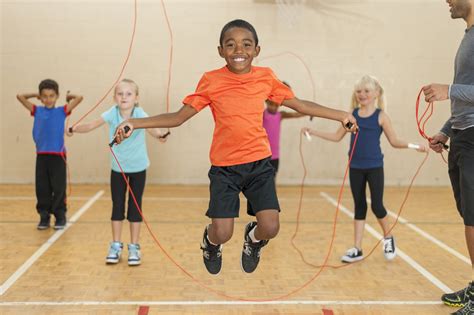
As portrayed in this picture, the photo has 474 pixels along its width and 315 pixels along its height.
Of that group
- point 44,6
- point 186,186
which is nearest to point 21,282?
point 186,186

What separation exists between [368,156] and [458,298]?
1.39 metres

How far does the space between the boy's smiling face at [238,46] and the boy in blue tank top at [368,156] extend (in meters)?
1.71

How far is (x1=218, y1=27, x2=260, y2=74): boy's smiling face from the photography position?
10.6 feet

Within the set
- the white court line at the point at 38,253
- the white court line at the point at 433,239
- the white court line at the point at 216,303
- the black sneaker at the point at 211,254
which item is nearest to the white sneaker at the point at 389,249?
the white court line at the point at 433,239

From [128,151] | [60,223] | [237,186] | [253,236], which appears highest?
[237,186]

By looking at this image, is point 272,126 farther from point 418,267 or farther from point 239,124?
point 239,124

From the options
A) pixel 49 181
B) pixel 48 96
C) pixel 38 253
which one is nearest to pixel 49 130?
pixel 48 96

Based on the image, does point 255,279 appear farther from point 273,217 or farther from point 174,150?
point 174,150

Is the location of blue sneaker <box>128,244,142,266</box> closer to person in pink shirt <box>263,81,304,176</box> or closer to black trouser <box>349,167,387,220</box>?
black trouser <box>349,167,387,220</box>

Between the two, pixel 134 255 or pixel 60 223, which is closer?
pixel 134 255

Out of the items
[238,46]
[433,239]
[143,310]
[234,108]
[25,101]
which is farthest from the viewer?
[25,101]

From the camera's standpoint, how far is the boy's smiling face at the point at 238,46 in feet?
10.6

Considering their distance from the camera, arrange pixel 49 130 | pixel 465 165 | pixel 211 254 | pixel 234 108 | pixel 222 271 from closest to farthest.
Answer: pixel 234 108 → pixel 465 165 → pixel 211 254 → pixel 222 271 → pixel 49 130

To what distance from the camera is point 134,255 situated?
15.9 feet
